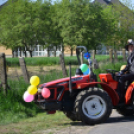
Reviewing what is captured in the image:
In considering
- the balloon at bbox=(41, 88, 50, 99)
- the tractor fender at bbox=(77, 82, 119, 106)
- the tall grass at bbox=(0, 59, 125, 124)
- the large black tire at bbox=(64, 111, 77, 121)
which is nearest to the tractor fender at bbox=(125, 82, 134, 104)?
the tractor fender at bbox=(77, 82, 119, 106)

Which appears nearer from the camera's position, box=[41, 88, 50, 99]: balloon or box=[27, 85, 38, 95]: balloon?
box=[41, 88, 50, 99]: balloon

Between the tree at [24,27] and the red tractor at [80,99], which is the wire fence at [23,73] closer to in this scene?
the red tractor at [80,99]

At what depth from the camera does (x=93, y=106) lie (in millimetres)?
7176

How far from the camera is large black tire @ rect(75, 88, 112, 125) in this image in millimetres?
7012

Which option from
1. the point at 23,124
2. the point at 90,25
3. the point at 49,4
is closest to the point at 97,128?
the point at 23,124

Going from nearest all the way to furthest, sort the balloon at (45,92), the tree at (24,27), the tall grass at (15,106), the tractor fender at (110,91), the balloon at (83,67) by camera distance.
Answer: the balloon at (45,92) → the tractor fender at (110,91) → the balloon at (83,67) → the tall grass at (15,106) → the tree at (24,27)

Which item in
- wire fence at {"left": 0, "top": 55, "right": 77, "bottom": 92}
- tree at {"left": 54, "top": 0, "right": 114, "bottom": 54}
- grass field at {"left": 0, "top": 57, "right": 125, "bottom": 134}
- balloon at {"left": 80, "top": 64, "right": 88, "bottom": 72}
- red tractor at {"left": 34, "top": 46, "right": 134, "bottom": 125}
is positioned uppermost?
tree at {"left": 54, "top": 0, "right": 114, "bottom": 54}

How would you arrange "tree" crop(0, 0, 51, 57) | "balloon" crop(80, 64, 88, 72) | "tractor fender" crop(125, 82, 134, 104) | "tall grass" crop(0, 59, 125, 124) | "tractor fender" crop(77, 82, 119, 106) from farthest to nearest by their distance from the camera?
"tree" crop(0, 0, 51, 57), "tall grass" crop(0, 59, 125, 124), "balloon" crop(80, 64, 88, 72), "tractor fender" crop(125, 82, 134, 104), "tractor fender" crop(77, 82, 119, 106)

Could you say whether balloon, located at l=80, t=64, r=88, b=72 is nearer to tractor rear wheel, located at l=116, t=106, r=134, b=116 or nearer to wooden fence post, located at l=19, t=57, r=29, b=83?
tractor rear wheel, located at l=116, t=106, r=134, b=116

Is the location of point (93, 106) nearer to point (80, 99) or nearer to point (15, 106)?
point (80, 99)

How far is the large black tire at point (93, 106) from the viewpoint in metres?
7.01

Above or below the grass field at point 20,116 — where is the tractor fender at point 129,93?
above

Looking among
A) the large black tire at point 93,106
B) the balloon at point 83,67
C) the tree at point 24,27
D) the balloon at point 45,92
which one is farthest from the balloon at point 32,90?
the tree at point 24,27

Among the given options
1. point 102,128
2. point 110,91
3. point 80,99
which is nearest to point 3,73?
point 80,99
